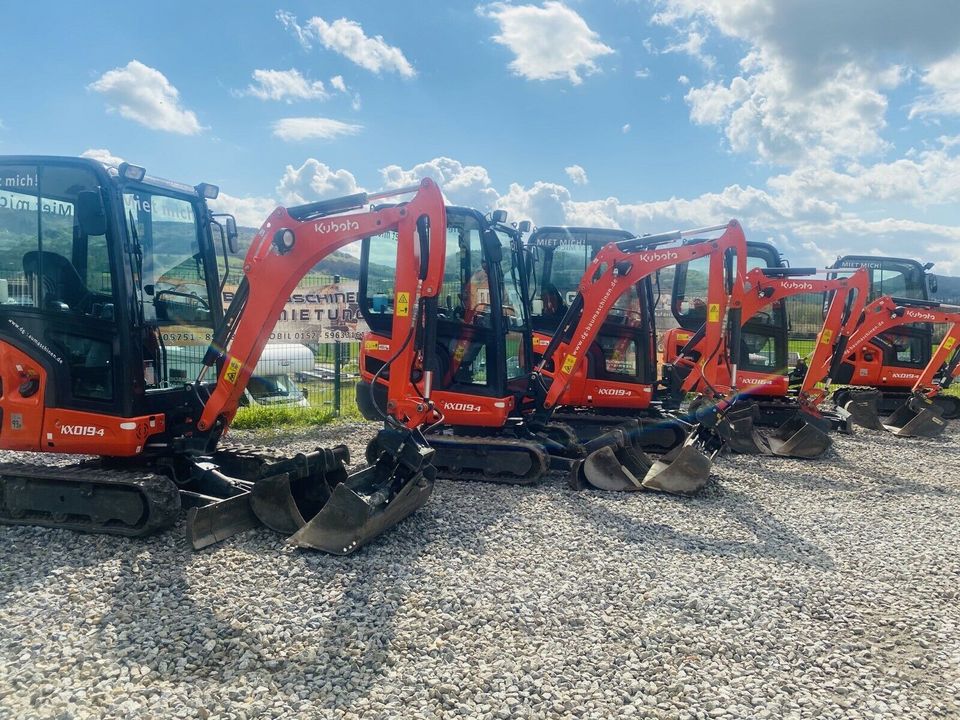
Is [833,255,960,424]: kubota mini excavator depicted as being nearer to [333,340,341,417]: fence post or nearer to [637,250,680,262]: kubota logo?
[637,250,680,262]: kubota logo

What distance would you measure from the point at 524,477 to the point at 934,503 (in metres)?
4.12

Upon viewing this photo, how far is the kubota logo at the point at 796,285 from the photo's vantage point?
11.7 meters

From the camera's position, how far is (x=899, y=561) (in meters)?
5.68

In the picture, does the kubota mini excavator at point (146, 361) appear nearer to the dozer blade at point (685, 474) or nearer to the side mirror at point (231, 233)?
the side mirror at point (231, 233)

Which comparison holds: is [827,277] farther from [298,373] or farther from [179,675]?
[179,675]

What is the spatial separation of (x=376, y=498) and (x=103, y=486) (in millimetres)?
2047

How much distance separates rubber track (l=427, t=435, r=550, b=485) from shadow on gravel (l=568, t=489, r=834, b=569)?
2.50 ft

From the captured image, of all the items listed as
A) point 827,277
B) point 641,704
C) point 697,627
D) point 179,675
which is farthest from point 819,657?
point 827,277

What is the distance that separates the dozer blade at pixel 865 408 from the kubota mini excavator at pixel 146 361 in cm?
998

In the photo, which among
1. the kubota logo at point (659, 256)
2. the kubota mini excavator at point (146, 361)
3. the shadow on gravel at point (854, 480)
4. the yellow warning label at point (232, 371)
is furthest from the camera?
the kubota logo at point (659, 256)

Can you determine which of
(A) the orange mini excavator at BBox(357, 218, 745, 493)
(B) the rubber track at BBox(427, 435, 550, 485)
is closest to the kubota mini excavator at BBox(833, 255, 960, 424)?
(A) the orange mini excavator at BBox(357, 218, 745, 493)

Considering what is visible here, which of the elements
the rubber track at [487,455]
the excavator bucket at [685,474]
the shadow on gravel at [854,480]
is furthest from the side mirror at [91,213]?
the shadow on gravel at [854,480]

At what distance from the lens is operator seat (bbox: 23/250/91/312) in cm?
589

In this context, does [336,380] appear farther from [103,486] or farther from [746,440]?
[103,486]
